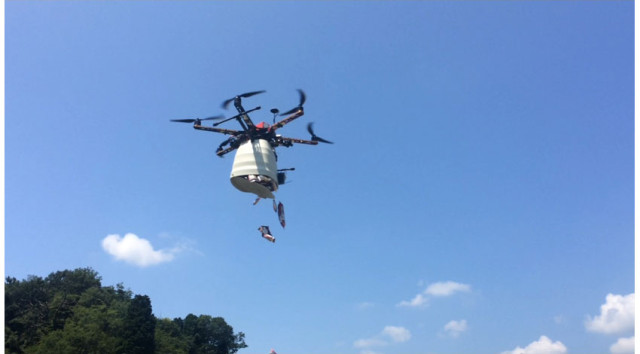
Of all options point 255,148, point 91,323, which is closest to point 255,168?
point 255,148

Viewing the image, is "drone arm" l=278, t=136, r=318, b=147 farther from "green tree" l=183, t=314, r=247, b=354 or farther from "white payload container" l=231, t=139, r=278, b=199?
"green tree" l=183, t=314, r=247, b=354

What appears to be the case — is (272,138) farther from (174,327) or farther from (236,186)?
(174,327)

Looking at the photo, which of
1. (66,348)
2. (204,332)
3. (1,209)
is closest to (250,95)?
(1,209)

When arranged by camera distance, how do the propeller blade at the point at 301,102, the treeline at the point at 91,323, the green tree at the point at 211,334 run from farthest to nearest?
1. the green tree at the point at 211,334
2. the treeline at the point at 91,323
3. the propeller blade at the point at 301,102

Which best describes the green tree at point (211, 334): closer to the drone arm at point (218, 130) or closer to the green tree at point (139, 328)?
the green tree at point (139, 328)

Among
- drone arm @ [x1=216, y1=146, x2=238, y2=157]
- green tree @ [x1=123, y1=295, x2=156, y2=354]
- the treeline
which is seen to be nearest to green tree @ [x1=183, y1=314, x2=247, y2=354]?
the treeline

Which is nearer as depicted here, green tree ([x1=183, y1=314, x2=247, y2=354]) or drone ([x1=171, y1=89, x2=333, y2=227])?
drone ([x1=171, y1=89, x2=333, y2=227])

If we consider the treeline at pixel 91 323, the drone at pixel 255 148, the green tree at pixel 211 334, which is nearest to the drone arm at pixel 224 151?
the drone at pixel 255 148
